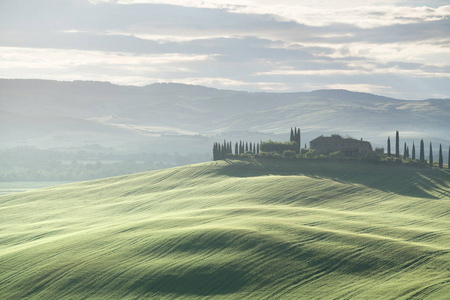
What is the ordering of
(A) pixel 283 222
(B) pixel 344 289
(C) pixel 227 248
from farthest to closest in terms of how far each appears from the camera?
(A) pixel 283 222
(C) pixel 227 248
(B) pixel 344 289

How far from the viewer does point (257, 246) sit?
73.2 m

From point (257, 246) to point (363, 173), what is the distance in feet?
233

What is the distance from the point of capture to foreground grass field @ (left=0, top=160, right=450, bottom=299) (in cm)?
6391

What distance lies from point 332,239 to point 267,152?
9497 cm

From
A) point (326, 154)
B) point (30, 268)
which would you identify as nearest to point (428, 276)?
point (30, 268)

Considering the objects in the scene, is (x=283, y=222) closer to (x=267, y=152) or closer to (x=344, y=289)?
(x=344, y=289)

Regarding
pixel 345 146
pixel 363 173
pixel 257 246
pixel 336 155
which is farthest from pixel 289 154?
pixel 257 246

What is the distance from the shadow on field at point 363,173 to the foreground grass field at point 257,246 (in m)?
0.79

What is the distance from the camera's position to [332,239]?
2955 inches

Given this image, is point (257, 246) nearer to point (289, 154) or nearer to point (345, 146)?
point (289, 154)

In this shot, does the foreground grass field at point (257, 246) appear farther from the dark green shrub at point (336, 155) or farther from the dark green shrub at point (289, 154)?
the dark green shrub at point (289, 154)

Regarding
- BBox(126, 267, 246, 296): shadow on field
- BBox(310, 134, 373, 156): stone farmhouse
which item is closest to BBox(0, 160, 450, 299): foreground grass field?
BBox(126, 267, 246, 296): shadow on field

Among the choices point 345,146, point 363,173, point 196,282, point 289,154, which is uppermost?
point 345,146

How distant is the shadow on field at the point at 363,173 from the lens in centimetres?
12375
